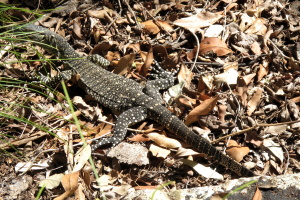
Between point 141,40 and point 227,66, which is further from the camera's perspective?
point 141,40

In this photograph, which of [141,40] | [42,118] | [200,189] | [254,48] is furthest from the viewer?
[141,40]

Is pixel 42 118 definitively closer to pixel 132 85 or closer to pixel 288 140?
pixel 132 85

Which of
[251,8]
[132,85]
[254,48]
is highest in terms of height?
[251,8]

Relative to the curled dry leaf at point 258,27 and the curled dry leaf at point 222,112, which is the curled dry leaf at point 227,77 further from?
the curled dry leaf at point 258,27

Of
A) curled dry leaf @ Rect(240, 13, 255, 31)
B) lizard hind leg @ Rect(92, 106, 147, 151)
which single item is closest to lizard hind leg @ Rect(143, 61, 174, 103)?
lizard hind leg @ Rect(92, 106, 147, 151)

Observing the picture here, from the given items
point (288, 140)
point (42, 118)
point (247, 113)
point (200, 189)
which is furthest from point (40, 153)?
point (288, 140)

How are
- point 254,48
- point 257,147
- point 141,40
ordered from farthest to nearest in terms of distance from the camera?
point 141,40
point 254,48
point 257,147

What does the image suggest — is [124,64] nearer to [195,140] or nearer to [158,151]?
[158,151]
